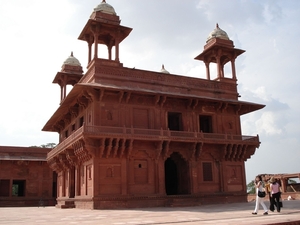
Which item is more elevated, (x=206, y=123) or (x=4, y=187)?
(x=206, y=123)

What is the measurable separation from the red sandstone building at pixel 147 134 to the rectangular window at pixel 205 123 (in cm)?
7

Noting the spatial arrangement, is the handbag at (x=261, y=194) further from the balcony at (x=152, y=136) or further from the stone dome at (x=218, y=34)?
the stone dome at (x=218, y=34)

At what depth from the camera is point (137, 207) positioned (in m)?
18.9

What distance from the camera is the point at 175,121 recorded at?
918 inches

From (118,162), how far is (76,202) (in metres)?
4.05

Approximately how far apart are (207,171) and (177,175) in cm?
192

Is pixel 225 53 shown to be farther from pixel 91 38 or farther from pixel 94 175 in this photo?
pixel 94 175

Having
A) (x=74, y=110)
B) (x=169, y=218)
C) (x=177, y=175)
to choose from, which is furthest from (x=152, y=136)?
(x=169, y=218)

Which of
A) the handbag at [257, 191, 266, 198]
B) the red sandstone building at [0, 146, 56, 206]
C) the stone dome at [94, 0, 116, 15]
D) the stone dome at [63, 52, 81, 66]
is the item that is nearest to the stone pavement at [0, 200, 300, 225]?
the handbag at [257, 191, 266, 198]

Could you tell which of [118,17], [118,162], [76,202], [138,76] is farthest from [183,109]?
[76,202]

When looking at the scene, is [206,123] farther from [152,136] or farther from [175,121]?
[152,136]

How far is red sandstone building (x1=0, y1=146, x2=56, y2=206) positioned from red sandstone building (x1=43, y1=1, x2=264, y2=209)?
8.19 meters

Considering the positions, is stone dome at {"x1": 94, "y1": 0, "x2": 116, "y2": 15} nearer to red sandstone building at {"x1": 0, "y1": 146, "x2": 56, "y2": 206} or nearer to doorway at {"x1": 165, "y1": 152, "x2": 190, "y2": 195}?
doorway at {"x1": 165, "y1": 152, "x2": 190, "y2": 195}

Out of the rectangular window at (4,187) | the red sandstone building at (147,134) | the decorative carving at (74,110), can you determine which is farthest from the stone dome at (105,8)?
the rectangular window at (4,187)
